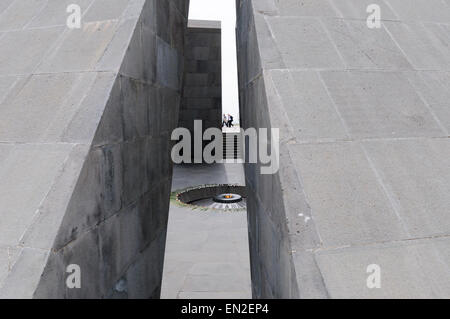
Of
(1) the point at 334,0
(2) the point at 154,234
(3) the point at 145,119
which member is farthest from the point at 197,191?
(1) the point at 334,0

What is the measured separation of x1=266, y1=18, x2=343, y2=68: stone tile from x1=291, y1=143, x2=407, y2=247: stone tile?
1278 mm

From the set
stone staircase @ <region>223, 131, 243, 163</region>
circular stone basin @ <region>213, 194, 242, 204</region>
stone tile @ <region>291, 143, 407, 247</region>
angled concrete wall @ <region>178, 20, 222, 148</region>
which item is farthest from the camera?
stone staircase @ <region>223, 131, 243, 163</region>

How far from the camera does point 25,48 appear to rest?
4.61m

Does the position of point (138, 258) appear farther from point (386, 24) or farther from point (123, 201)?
point (386, 24)

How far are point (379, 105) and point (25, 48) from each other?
4792 millimetres

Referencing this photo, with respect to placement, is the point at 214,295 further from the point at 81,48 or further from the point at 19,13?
the point at 19,13

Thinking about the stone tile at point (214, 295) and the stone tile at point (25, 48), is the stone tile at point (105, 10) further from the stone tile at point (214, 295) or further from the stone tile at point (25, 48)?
the stone tile at point (214, 295)

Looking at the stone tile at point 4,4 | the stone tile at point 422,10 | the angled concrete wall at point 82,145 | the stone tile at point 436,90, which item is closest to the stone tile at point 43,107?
the angled concrete wall at point 82,145

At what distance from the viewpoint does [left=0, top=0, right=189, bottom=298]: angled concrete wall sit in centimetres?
282

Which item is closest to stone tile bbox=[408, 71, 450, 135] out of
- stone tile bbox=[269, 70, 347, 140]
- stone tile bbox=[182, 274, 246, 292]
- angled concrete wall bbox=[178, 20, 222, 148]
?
stone tile bbox=[269, 70, 347, 140]

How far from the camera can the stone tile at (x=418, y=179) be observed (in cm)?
282

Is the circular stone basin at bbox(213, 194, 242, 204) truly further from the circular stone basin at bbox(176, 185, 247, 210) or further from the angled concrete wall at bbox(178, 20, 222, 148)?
the angled concrete wall at bbox(178, 20, 222, 148)

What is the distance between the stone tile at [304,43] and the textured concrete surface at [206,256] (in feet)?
19.1

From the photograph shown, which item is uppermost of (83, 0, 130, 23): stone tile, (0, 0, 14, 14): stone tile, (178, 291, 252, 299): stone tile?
(0, 0, 14, 14): stone tile
